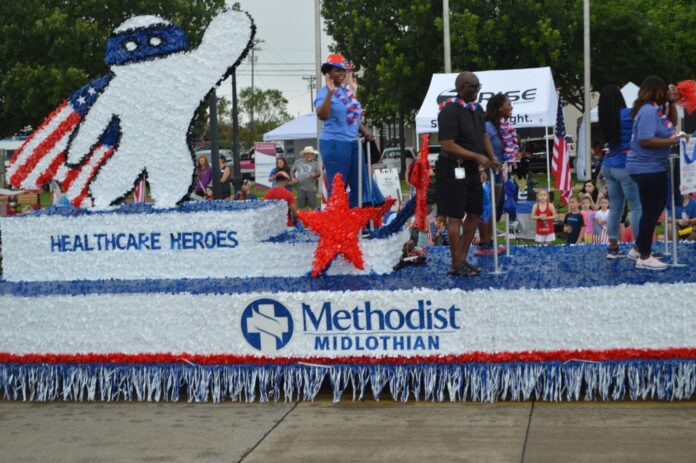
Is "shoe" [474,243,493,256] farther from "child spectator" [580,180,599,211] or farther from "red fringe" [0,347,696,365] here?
"child spectator" [580,180,599,211]

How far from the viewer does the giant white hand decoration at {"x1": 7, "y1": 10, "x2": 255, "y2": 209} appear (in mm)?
7734

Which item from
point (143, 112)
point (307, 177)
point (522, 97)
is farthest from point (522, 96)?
point (143, 112)

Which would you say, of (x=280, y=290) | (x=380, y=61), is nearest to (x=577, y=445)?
(x=280, y=290)

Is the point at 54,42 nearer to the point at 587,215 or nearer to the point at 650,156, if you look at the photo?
the point at 587,215

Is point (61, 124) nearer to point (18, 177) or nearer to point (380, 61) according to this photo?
point (18, 177)

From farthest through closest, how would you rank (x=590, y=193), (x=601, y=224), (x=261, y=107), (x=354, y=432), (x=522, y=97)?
(x=261, y=107)
(x=522, y=97)
(x=590, y=193)
(x=601, y=224)
(x=354, y=432)

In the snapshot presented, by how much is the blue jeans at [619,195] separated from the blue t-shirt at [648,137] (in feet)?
1.27

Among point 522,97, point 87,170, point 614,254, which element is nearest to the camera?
point 614,254

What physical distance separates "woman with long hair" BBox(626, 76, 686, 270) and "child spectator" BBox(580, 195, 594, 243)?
540 cm

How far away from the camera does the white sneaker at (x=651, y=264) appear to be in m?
6.89

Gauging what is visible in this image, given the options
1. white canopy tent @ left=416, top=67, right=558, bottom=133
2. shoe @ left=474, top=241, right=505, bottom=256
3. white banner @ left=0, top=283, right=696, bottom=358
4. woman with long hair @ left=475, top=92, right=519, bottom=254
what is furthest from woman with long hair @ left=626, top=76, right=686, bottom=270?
white canopy tent @ left=416, top=67, right=558, bottom=133

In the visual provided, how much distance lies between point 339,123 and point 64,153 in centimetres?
228

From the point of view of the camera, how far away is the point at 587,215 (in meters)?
12.6

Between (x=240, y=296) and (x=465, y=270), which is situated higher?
(x=465, y=270)
